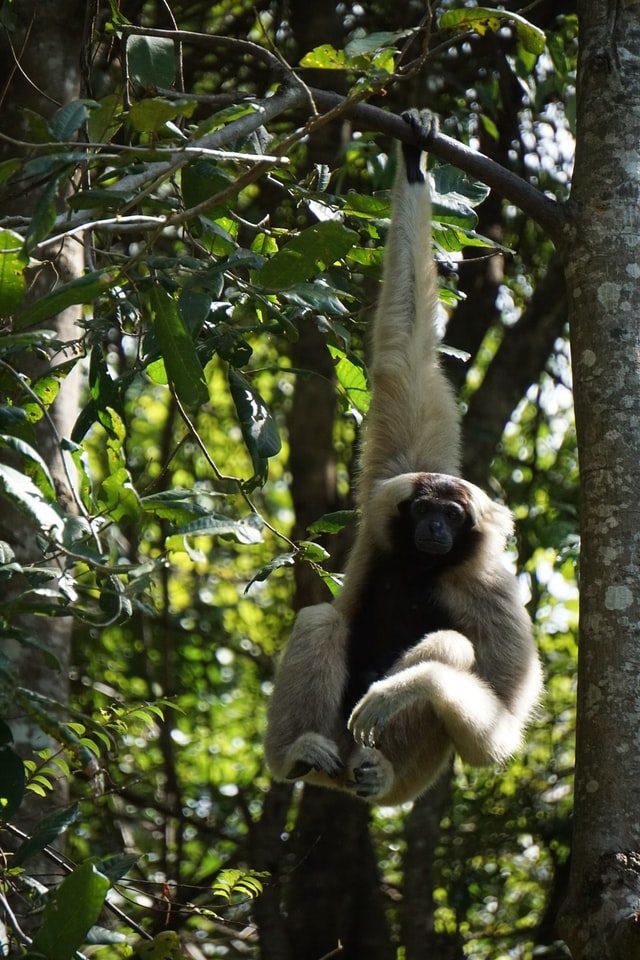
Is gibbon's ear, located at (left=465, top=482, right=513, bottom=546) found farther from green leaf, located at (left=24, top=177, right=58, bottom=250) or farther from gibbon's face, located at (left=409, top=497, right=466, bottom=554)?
green leaf, located at (left=24, top=177, right=58, bottom=250)

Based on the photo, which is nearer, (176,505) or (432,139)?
(176,505)

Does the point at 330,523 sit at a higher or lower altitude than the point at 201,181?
lower

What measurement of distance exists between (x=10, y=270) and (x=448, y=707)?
2.48 metres

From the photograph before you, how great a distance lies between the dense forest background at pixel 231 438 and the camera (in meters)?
3.39

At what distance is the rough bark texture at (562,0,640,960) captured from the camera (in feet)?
10.8

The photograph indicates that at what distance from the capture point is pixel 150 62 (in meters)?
3.85

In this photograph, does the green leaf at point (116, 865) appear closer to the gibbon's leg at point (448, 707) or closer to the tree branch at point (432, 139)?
the gibbon's leg at point (448, 707)

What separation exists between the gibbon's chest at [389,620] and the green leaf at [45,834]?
1.85m

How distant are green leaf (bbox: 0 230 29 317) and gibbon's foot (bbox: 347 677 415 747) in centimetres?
209

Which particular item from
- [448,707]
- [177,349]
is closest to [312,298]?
[177,349]

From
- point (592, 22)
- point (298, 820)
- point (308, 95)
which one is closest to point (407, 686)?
point (308, 95)

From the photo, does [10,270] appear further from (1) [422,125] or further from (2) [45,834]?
(1) [422,125]

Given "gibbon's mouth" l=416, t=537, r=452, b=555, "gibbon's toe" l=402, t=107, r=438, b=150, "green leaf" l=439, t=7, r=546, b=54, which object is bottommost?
"gibbon's mouth" l=416, t=537, r=452, b=555

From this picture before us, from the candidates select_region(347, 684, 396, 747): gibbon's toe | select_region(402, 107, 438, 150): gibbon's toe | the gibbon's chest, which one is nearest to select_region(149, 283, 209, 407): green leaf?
select_region(347, 684, 396, 747): gibbon's toe
